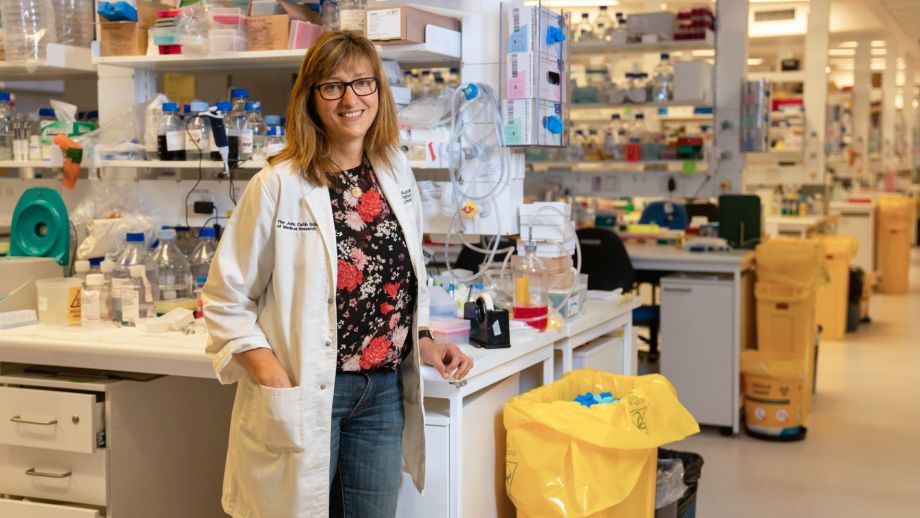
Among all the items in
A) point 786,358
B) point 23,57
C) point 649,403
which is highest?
point 23,57

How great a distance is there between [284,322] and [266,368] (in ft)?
0.30

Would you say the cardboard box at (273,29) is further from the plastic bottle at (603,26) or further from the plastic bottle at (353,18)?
the plastic bottle at (603,26)

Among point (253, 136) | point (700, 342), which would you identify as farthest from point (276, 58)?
point (700, 342)

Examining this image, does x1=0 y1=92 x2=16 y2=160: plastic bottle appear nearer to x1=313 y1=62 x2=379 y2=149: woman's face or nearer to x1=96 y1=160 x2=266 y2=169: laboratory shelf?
x1=96 y1=160 x2=266 y2=169: laboratory shelf

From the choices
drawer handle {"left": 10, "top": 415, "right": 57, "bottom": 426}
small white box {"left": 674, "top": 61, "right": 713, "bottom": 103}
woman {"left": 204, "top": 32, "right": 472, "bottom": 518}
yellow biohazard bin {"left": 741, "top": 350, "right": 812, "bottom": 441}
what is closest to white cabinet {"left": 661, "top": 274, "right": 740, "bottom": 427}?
yellow biohazard bin {"left": 741, "top": 350, "right": 812, "bottom": 441}

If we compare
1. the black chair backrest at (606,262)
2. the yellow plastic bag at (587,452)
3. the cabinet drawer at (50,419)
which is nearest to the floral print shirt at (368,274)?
the yellow plastic bag at (587,452)

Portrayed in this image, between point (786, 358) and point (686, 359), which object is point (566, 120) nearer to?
point (686, 359)

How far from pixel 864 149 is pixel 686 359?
857 centimetres

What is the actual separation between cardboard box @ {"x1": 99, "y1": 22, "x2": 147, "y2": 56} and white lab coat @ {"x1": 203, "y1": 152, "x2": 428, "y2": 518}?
5.72ft

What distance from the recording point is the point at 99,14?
331cm

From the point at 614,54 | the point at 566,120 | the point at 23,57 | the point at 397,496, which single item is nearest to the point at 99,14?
the point at 23,57

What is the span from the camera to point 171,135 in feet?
10.7

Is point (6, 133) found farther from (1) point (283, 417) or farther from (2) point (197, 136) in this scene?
(1) point (283, 417)

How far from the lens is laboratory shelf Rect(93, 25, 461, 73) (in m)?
3.12
